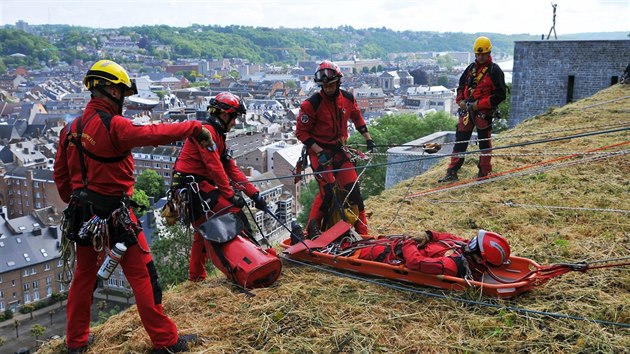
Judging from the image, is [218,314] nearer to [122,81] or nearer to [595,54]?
[122,81]

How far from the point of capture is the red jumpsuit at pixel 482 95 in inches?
336

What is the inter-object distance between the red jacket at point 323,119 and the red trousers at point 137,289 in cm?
274

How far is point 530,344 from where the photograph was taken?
13.8 ft

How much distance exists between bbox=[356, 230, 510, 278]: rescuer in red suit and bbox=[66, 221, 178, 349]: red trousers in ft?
6.93

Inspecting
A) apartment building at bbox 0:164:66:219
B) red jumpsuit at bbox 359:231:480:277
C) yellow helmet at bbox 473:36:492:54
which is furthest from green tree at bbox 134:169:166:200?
red jumpsuit at bbox 359:231:480:277

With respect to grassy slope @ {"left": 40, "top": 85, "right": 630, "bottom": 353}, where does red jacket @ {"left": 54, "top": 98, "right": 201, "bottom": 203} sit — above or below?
above

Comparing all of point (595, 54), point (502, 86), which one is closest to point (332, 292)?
point (502, 86)

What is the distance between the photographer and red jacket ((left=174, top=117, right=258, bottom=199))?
18.2 feet

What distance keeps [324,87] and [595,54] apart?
1921 cm

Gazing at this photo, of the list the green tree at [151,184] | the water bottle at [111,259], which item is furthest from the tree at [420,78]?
the water bottle at [111,259]

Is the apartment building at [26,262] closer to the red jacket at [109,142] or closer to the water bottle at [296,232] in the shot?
the water bottle at [296,232]

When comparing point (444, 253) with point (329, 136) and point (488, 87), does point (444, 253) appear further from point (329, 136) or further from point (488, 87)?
point (488, 87)

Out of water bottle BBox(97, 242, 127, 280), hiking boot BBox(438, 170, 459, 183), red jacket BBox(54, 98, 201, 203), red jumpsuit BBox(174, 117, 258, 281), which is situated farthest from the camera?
hiking boot BBox(438, 170, 459, 183)

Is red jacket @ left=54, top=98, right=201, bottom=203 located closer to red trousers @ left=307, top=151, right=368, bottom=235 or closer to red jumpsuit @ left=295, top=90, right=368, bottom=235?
red jumpsuit @ left=295, top=90, right=368, bottom=235
